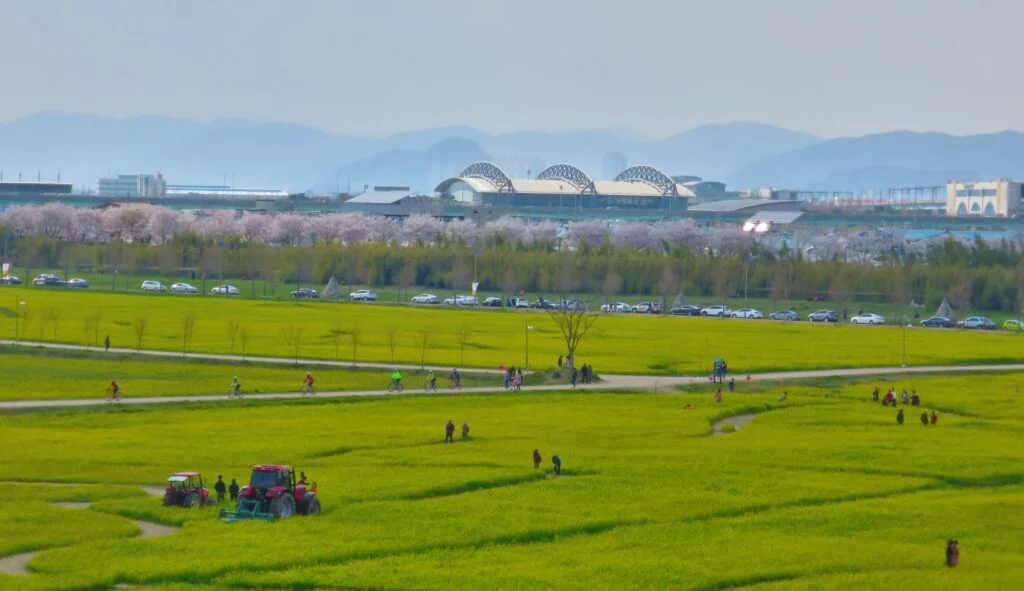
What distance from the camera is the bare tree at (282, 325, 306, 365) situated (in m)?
68.7

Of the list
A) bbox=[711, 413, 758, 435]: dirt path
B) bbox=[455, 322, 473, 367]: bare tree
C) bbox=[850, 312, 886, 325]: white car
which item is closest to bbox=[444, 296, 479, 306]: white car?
bbox=[455, 322, 473, 367]: bare tree

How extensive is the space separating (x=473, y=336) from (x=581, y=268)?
140 feet

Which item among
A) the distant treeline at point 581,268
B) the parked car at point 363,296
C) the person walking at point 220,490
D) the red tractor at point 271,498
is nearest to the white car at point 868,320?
the distant treeline at point 581,268

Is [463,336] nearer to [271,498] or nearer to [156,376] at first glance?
[156,376]

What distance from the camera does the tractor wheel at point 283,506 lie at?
34.1m

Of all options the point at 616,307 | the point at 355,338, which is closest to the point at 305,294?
the point at 616,307

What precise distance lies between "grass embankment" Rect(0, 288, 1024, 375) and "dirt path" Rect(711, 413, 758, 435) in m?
12.5

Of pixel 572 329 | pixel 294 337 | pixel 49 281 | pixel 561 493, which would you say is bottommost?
pixel 561 493

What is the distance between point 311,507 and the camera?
3456 cm

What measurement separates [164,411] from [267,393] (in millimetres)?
5689

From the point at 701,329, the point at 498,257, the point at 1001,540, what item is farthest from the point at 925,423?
the point at 498,257

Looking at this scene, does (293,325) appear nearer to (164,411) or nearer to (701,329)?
(701,329)

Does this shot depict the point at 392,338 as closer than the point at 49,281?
Yes

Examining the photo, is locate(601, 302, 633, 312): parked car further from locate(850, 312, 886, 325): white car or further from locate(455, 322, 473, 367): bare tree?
locate(455, 322, 473, 367): bare tree
